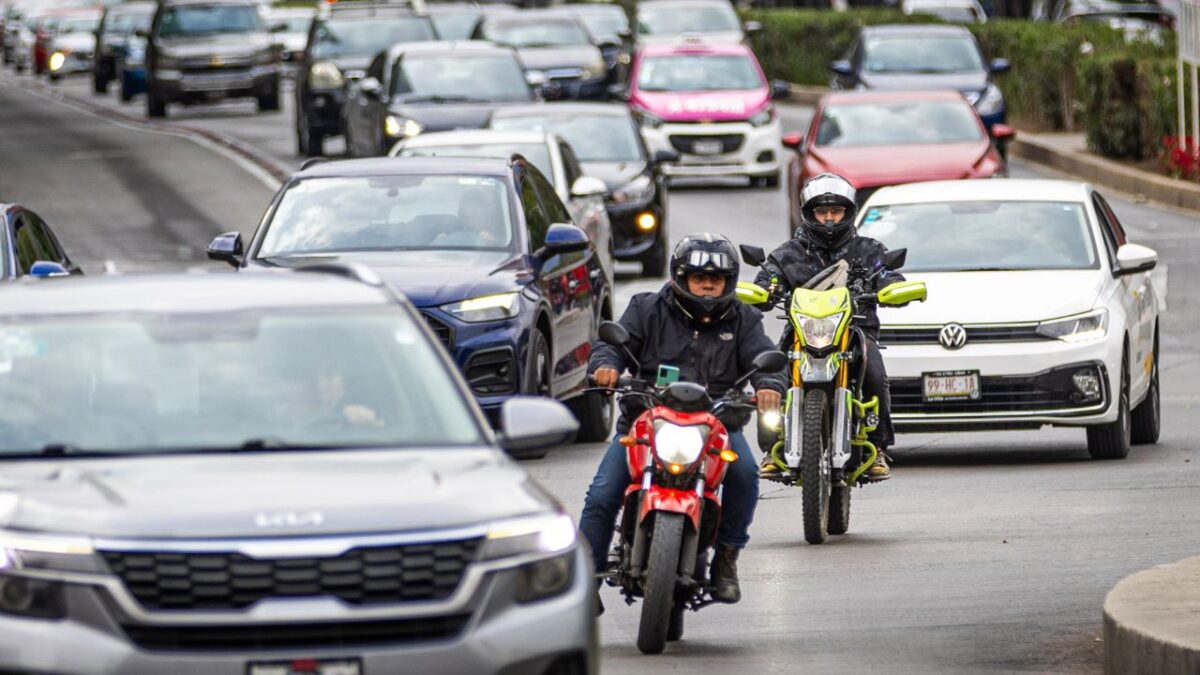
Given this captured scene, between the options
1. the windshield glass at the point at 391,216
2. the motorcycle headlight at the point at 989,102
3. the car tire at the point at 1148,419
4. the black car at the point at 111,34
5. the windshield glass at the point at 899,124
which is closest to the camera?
the windshield glass at the point at 391,216

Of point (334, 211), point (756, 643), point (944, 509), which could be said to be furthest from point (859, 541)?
point (334, 211)

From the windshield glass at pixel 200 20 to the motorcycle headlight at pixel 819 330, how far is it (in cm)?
3474

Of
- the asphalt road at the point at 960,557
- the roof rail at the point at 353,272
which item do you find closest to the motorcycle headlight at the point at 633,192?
the asphalt road at the point at 960,557

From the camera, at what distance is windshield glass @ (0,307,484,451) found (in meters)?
7.46

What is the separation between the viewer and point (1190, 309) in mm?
23484

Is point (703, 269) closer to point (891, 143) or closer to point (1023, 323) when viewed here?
point (1023, 323)

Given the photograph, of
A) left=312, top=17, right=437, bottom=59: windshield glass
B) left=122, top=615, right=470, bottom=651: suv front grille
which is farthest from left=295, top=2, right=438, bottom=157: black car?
left=122, top=615, right=470, bottom=651: suv front grille

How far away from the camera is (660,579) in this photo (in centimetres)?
924

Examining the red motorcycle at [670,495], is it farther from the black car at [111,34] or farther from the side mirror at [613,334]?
the black car at [111,34]

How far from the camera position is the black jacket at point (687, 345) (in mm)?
10031

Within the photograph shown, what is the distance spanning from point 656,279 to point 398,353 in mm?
18688

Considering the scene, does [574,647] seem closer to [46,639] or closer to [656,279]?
[46,639]

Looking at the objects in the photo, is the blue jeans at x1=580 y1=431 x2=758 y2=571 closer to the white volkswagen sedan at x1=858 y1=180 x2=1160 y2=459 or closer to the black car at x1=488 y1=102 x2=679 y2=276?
the white volkswagen sedan at x1=858 y1=180 x2=1160 y2=459

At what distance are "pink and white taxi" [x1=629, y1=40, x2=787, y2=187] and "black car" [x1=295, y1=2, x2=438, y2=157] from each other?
12.8 feet
